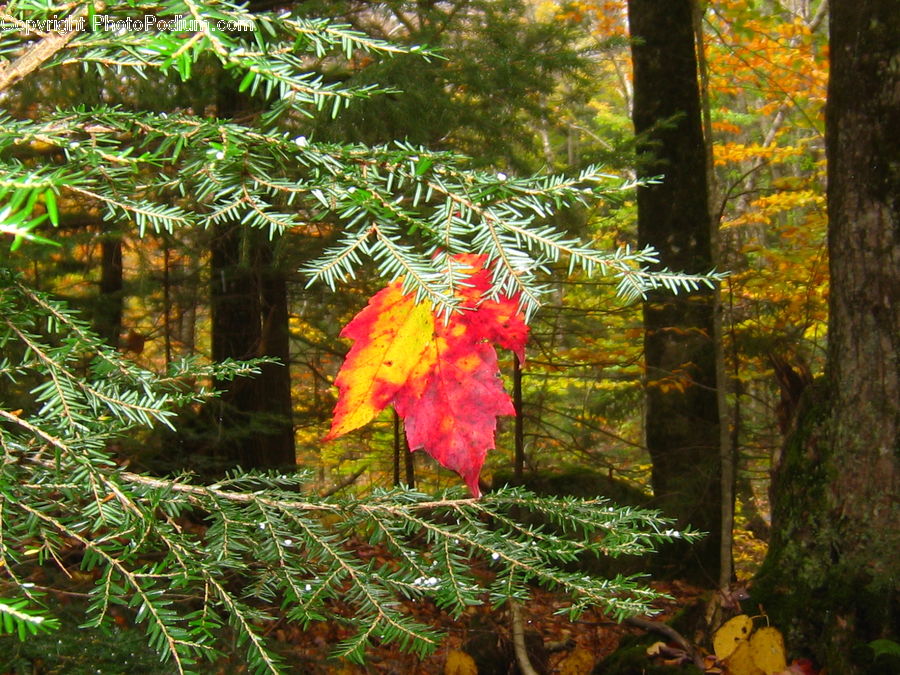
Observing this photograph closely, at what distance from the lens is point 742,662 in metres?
2.76

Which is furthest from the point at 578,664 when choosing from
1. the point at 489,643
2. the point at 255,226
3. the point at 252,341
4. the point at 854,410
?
the point at 252,341

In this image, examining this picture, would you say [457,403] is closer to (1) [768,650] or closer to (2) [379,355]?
(2) [379,355]

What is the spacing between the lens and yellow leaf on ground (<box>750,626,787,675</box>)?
9.00 feet

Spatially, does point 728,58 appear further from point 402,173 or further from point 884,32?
point 402,173

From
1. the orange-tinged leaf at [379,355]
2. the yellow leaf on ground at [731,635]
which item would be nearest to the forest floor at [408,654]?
the yellow leaf on ground at [731,635]

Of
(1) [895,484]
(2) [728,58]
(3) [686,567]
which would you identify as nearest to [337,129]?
(1) [895,484]

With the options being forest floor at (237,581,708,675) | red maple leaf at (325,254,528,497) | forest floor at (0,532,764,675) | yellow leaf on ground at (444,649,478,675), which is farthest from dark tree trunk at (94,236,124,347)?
red maple leaf at (325,254,528,497)

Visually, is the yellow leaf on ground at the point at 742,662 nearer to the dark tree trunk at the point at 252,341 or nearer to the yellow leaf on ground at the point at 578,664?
the yellow leaf on ground at the point at 578,664

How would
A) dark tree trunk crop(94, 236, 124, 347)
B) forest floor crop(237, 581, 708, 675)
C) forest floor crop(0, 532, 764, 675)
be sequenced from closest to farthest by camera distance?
forest floor crop(0, 532, 764, 675) → forest floor crop(237, 581, 708, 675) → dark tree trunk crop(94, 236, 124, 347)

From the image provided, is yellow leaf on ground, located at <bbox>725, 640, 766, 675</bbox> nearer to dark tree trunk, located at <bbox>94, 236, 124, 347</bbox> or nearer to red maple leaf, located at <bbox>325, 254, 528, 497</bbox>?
red maple leaf, located at <bbox>325, 254, 528, 497</bbox>

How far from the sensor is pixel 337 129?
4000 millimetres

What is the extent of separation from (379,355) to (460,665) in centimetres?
238

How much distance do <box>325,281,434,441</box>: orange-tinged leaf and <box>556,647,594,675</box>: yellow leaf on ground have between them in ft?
8.21

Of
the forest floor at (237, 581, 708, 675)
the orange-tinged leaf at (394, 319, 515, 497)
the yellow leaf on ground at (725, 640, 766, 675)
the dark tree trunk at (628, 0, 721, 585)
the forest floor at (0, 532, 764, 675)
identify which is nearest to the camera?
the orange-tinged leaf at (394, 319, 515, 497)
